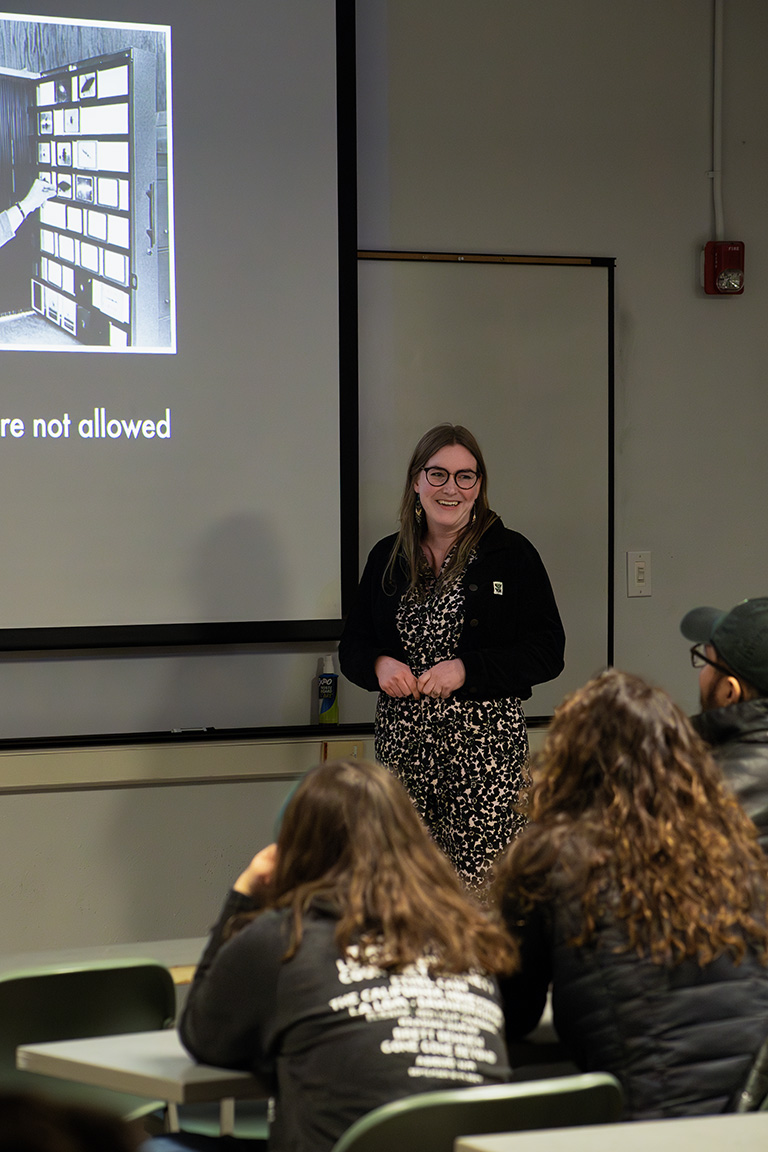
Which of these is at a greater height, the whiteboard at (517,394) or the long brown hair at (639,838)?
the whiteboard at (517,394)

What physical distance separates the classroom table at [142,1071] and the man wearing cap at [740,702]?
2.74ft

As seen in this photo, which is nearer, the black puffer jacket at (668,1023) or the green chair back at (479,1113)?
the green chair back at (479,1113)

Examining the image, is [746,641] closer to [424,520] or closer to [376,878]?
[376,878]

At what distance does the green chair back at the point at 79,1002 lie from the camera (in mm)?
1828

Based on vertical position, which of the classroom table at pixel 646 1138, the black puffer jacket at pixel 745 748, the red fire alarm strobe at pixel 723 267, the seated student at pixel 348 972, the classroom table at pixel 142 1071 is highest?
the red fire alarm strobe at pixel 723 267

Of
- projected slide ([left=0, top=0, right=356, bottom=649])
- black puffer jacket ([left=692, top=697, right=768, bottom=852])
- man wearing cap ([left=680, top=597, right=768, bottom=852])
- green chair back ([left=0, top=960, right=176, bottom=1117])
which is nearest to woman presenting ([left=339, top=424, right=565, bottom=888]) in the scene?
projected slide ([left=0, top=0, right=356, bottom=649])

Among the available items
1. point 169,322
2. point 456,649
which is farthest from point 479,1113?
point 169,322

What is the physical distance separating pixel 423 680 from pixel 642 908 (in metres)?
1.51

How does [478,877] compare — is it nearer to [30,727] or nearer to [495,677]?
[495,677]

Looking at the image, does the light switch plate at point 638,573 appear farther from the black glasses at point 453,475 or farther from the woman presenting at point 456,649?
the black glasses at point 453,475

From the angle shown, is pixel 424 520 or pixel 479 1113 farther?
pixel 424 520

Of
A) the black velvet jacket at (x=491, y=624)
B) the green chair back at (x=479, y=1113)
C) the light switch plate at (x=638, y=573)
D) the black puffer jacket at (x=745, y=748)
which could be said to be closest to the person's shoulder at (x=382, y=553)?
the black velvet jacket at (x=491, y=624)

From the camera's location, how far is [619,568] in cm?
396

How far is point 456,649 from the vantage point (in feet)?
10.2
